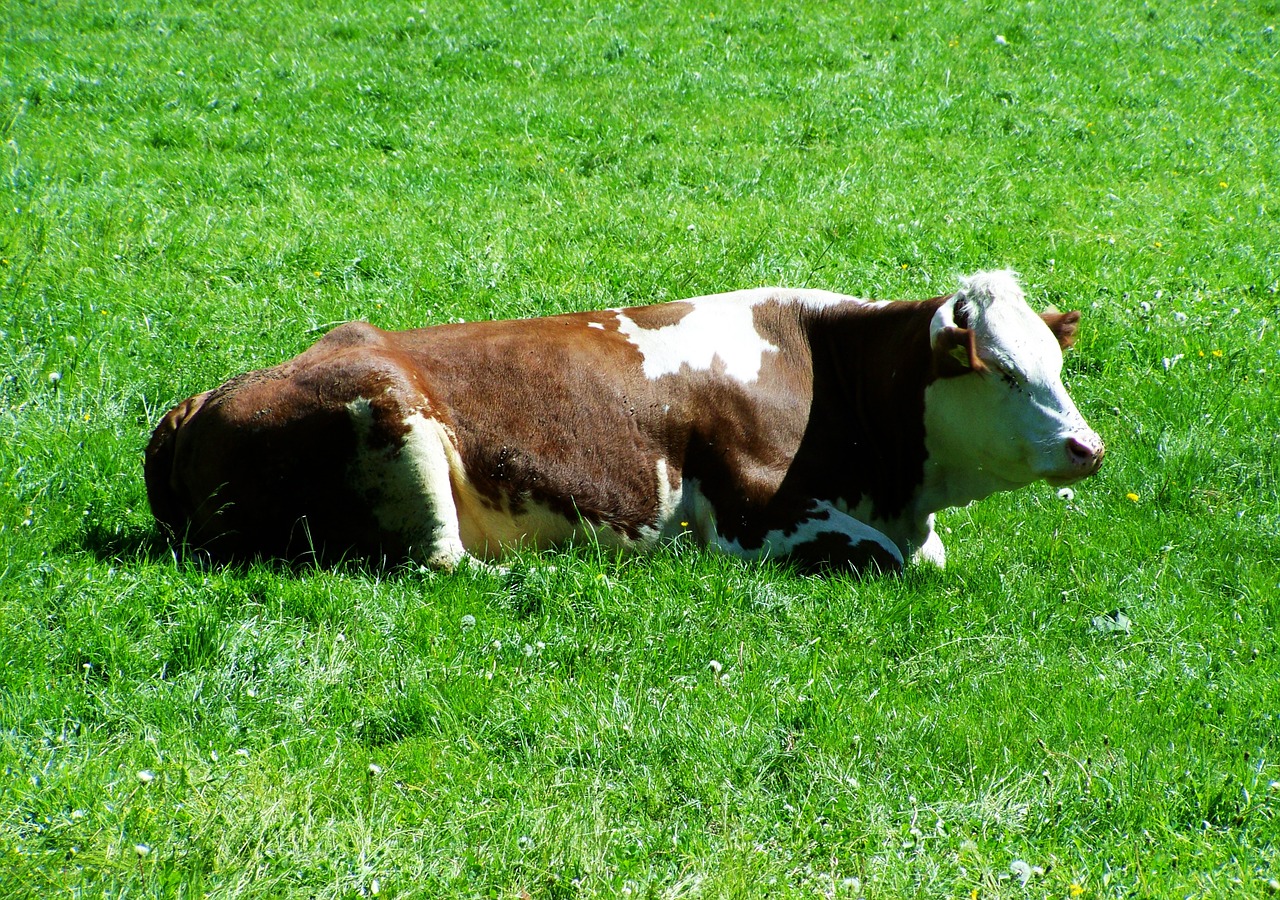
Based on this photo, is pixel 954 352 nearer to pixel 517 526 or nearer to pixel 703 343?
pixel 703 343

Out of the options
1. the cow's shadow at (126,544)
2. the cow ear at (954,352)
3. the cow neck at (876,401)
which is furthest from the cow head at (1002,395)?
the cow's shadow at (126,544)

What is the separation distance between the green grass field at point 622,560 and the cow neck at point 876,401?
519mm

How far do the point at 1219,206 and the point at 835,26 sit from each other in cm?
587

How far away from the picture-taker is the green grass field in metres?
3.97

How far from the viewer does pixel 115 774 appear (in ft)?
12.7

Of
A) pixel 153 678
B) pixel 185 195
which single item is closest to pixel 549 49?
pixel 185 195

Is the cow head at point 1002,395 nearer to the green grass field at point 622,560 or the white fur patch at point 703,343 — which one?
the green grass field at point 622,560

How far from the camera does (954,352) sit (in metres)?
6.02

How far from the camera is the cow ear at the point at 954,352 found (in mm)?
5938

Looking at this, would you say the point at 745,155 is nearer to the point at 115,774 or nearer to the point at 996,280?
the point at 996,280

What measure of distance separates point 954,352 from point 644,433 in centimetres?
158

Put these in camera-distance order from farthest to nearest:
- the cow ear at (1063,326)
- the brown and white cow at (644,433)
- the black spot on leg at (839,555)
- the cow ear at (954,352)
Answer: the cow ear at (1063,326) < the black spot on leg at (839,555) < the cow ear at (954,352) < the brown and white cow at (644,433)

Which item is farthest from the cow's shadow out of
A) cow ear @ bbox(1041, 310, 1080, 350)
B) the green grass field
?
cow ear @ bbox(1041, 310, 1080, 350)

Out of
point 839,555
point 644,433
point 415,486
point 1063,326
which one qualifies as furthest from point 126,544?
point 1063,326
